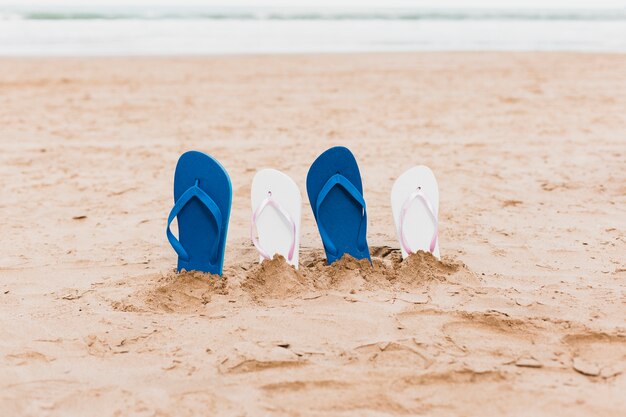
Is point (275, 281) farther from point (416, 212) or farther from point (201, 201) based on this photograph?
point (416, 212)

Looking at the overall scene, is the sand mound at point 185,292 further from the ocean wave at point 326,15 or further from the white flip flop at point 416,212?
the ocean wave at point 326,15

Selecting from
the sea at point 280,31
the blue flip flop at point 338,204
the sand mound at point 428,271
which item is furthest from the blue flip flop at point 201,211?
the sea at point 280,31

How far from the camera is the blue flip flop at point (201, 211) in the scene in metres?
2.24

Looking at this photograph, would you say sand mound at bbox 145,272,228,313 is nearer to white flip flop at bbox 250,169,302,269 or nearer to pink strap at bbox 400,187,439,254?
white flip flop at bbox 250,169,302,269

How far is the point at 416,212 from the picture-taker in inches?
95.6

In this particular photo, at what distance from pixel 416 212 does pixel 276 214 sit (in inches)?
22.8

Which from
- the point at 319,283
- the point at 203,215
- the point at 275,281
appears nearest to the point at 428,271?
the point at 319,283

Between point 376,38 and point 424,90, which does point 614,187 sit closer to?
point 424,90

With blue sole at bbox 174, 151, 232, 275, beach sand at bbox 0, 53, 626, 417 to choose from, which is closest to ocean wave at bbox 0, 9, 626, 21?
beach sand at bbox 0, 53, 626, 417

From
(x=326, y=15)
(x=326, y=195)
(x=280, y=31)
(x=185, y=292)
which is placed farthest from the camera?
(x=326, y=15)

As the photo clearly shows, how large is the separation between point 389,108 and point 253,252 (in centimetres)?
338

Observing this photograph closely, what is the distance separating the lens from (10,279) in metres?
2.26

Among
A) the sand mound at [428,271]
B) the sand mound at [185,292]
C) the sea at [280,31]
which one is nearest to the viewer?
the sand mound at [185,292]

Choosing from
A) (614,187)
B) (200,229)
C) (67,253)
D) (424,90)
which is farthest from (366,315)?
(424,90)
